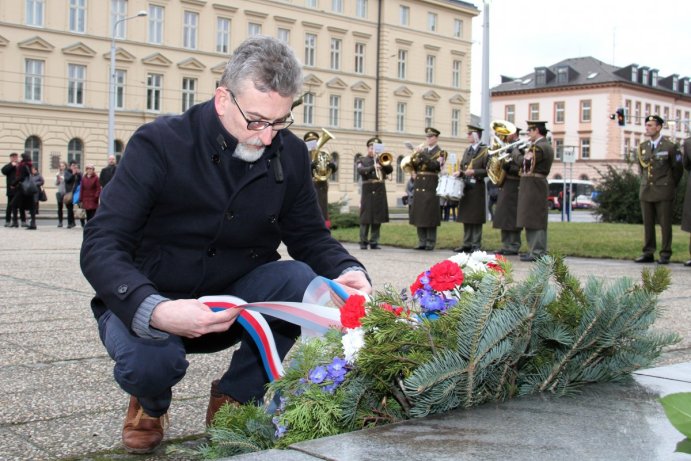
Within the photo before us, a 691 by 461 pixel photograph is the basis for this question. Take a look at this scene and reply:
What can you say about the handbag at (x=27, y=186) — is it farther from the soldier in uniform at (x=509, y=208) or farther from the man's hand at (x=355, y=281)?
the man's hand at (x=355, y=281)

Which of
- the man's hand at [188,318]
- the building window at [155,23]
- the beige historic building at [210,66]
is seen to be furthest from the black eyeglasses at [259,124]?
the building window at [155,23]

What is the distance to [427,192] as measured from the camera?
16859 millimetres

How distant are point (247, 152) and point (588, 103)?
3628 inches

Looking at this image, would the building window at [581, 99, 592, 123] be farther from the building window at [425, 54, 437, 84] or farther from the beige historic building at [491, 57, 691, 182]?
the building window at [425, 54, 437, 84]

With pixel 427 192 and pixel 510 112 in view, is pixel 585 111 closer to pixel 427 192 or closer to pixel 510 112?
pixel 510 112

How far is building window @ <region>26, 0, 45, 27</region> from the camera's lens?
45031mm

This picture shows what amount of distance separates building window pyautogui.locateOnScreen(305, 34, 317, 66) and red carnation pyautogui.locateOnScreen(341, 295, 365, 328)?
5531 cm

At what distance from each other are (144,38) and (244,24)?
702 cm

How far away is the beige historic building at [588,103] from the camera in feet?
295

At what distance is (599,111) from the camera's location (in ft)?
298

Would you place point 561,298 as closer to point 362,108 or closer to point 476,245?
point 476,245

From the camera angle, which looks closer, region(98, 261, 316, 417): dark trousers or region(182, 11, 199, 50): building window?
region(98, 261, 316, 417): dark trousers

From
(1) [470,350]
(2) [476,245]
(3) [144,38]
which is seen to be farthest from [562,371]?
(3) [144,38]

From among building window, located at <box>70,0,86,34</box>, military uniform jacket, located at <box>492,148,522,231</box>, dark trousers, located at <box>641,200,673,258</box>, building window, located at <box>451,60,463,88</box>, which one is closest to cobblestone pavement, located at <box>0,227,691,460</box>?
dark trousers, located at <box>641,200,673,258</box>
